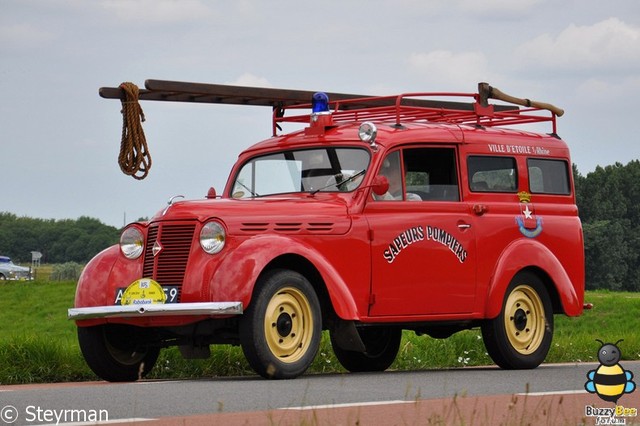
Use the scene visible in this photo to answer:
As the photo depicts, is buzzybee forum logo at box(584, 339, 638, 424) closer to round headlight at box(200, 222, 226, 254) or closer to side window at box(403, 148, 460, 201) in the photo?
round headlight at box(200, 222, 226, 254)

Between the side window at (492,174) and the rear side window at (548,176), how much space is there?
0.98 ft

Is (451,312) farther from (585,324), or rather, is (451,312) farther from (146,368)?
(585,324)

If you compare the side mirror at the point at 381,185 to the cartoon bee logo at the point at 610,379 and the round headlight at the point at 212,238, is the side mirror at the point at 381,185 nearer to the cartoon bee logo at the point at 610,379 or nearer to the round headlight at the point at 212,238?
the round headlight at the point at 212,238

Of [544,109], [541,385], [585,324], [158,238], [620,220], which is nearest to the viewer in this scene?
[541,385]

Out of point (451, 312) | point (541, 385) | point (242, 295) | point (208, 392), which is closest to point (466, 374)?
point (451, 312)

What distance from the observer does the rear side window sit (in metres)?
14.5

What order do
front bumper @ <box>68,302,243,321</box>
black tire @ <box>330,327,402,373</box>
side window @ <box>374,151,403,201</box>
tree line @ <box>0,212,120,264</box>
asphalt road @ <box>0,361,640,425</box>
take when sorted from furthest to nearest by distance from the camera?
tree line @ <box>0,212,120,264</box>
black tire @ <box>330,327,402,373</box>
side window @ <box>374,151,403,201</box>
front bumper @ <box>68,302,243,321</box>
asphalt road @ <box>0,361,640,425</box>

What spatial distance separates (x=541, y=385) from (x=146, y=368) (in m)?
3.84

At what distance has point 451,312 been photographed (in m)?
13.0

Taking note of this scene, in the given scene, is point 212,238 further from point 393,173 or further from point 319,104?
point 319,104

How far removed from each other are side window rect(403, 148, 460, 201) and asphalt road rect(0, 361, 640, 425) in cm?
209

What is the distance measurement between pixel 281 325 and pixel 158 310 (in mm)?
1037

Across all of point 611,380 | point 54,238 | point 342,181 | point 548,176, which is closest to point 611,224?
point 54,238

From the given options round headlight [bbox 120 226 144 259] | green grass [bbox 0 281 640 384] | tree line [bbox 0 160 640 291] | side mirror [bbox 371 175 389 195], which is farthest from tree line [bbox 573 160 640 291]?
round headlight [bbox 120 226 144 259]
